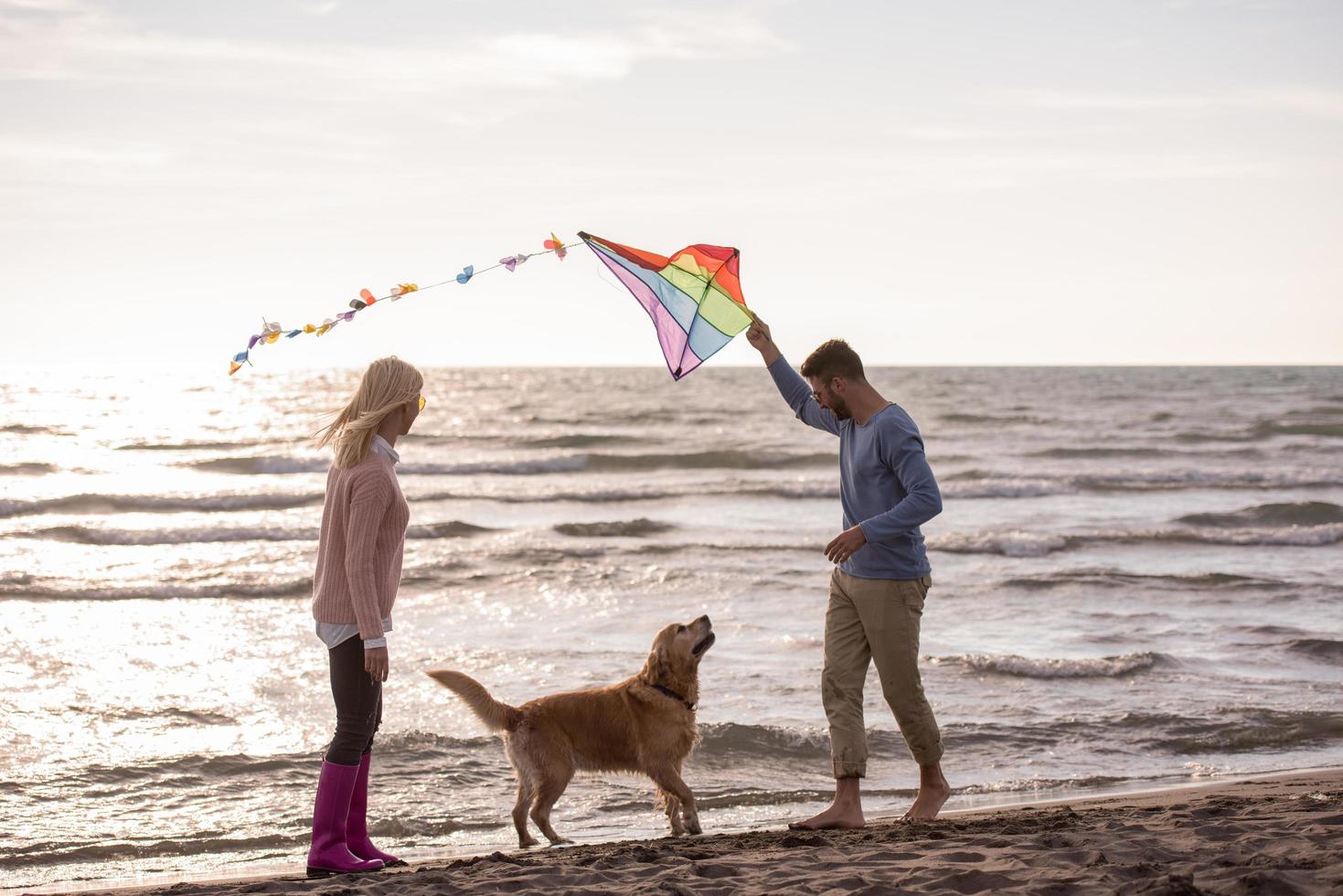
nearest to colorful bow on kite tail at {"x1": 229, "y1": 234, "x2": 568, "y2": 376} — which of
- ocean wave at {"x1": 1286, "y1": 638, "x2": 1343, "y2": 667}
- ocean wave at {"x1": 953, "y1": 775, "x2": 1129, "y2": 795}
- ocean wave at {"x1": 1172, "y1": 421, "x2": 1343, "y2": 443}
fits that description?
ocean wave at {"x1": 953, "y1": 775, "x2": 1129, "y2": 795}

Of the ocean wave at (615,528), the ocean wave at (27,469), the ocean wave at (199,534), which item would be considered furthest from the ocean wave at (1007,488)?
the ocean wave at (27,469)

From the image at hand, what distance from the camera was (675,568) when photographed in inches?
529

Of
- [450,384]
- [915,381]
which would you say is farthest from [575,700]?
[915,381]

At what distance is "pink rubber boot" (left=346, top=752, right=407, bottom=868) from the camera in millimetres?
4621

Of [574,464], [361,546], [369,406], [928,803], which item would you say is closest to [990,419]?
[574,464]

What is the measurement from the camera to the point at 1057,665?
870cm

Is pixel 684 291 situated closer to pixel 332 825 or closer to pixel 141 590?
pixel 332 825

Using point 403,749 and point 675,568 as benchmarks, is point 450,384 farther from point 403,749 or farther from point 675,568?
point 403,749

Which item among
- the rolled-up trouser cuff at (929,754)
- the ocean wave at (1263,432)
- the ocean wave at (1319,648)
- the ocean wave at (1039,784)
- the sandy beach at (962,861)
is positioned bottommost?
the ocean wave at (1039,784)

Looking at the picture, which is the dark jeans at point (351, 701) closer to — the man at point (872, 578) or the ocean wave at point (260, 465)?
the man at point (872, 578)

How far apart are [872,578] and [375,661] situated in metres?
1.97

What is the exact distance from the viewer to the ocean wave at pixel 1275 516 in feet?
59.1

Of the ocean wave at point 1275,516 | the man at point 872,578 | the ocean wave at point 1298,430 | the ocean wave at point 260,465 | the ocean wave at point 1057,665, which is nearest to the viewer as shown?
the man at point 872,578

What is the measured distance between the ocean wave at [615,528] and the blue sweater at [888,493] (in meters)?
12.2
